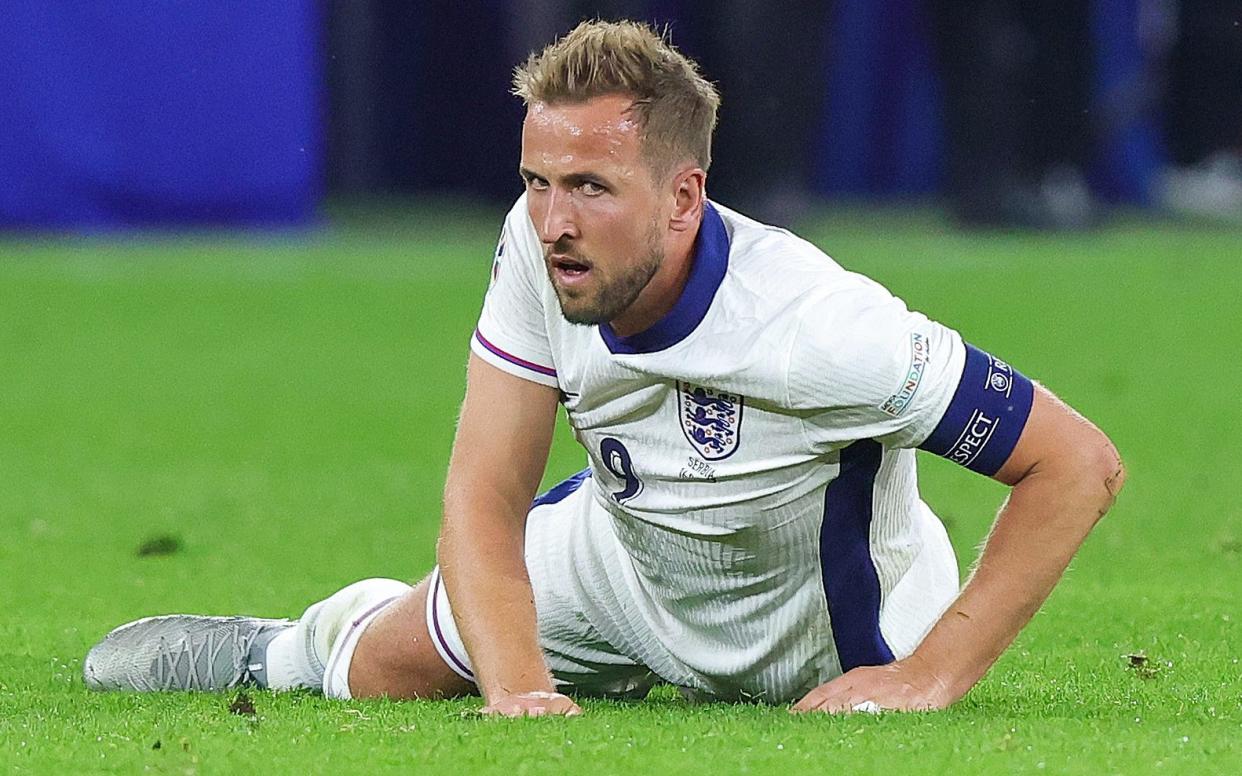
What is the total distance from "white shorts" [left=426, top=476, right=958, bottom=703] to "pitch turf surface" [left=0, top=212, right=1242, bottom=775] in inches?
4.0

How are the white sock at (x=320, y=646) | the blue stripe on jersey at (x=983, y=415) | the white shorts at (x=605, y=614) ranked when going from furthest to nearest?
the white sock at (x=320, y=646) < the white shorts at (x=605, y=614) < the blue stripe on jersey at (x=983, y=415)

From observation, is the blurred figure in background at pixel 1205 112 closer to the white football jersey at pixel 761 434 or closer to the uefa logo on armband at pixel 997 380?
the white football jersey at pixel 761 434

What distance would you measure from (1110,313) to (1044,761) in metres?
7.32

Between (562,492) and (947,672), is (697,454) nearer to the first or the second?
(947,672)

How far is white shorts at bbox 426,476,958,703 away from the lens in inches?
157

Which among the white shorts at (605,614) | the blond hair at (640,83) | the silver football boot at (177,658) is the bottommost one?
the silver football boot at (177,658)

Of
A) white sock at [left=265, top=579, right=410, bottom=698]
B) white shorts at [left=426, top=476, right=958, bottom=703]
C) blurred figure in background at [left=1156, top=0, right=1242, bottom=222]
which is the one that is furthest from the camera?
blurred figure in background at [left=1156, top=0, right=1242, bottom=222]

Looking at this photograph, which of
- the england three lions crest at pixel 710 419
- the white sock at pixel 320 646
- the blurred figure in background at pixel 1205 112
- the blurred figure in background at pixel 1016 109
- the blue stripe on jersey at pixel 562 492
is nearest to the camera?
the england three lions crest at pixel 710 419

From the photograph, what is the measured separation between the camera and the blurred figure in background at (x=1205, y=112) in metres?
15.5

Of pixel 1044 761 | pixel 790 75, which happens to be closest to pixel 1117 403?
pixel 790 75

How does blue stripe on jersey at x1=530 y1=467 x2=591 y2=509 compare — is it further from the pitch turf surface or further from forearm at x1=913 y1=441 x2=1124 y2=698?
forearm at x1=913 y1=441 x2=1124 y2=698

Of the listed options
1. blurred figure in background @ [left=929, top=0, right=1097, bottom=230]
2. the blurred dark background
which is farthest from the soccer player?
blurred figure in background @ [left=929, top=0, right=1097, bottom=230]

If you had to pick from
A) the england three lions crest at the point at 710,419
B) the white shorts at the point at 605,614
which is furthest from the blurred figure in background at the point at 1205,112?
the england three lions crest at the point at 710,419

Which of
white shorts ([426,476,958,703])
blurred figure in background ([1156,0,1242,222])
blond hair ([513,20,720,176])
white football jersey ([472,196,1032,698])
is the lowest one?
blurred figure in background ([1156,0,1242,222])
